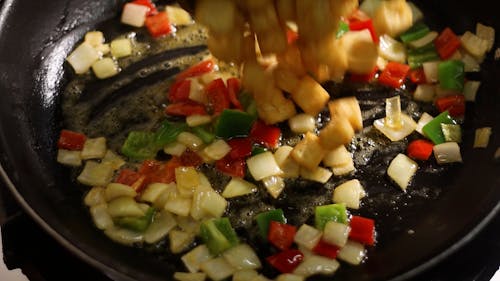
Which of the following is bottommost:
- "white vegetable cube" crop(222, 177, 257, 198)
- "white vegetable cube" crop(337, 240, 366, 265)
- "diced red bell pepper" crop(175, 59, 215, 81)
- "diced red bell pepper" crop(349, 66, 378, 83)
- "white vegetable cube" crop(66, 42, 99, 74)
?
"white vegetable cube" crop(337, 240, 366, 265)

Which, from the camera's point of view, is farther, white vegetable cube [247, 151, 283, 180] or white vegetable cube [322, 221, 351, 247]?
white vegetable cube [247, 151, 283, 180]

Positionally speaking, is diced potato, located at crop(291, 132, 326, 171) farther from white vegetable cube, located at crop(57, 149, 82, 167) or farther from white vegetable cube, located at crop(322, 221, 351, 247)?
white vegetable cube, located at crop(57, 149, 82, 167)

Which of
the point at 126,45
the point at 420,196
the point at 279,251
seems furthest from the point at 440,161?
the point at 126,45

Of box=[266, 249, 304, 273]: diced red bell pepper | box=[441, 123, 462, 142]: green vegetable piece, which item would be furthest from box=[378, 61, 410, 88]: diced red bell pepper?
box=[266, 249, 304, 273]: diced red bell pepper

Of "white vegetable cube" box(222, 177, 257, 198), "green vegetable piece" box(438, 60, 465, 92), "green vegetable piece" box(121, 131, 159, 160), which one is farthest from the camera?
"green vegetable piece" box(438, 60, 465, 92)

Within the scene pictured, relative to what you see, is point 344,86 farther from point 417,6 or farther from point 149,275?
point 149,275

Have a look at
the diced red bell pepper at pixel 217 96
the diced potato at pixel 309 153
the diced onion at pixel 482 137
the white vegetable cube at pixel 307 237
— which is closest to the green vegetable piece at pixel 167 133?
the diced red bell pepper at pixel 217 96

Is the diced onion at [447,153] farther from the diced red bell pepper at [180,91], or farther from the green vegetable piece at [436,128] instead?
the diced red bell pepper at [180,91]
